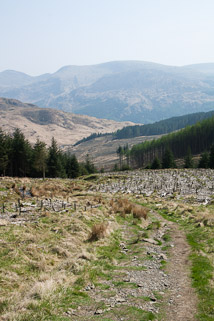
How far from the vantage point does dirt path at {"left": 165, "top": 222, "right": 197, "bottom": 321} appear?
359 inches

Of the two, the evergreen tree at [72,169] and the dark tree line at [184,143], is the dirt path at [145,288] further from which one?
the dark tree line at [184,143]

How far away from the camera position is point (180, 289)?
36.8 ft

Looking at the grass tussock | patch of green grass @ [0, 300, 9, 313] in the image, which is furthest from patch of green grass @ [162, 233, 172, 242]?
patch of green grass @ [0, 300, 9, 313]

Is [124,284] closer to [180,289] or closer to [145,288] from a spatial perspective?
[145,288]

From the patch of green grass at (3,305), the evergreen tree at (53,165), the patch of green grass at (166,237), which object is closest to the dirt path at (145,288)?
the patch of green grass at (166,237)

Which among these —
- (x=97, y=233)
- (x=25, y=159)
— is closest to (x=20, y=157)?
(x=25, y=159)

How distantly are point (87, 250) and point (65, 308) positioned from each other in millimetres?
6456

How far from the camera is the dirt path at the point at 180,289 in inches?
359

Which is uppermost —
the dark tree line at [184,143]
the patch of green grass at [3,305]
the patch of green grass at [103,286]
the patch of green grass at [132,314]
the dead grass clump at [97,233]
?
the dark tree line at [184,143]

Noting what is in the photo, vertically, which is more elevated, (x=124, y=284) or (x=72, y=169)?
(x=72, y=169)

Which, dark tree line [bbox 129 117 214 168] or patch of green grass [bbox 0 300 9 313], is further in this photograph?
dark tree line [bbox 129 117 214 168]

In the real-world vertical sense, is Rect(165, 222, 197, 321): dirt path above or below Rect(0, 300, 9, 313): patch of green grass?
below

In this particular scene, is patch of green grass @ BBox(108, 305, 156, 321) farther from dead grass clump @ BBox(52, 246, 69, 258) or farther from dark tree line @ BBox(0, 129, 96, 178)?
dark tree line @ BBox(0, 129, 96, 178)

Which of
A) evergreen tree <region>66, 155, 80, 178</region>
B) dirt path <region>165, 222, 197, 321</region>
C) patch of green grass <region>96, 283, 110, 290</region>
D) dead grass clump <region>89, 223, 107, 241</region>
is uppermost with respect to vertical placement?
evergreen tree <region>66, 155, 80, 178</region>
